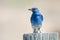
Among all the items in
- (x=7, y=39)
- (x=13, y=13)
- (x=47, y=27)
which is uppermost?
(x=13, y=13)

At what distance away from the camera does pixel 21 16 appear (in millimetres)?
1481

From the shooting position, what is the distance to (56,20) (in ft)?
5.00

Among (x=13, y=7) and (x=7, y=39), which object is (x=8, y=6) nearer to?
(x=13, y=7)

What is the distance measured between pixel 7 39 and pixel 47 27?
381 mm

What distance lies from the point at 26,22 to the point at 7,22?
18 cm

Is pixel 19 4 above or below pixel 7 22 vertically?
above

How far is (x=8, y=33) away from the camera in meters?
1.44

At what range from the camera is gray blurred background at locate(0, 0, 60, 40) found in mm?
1444

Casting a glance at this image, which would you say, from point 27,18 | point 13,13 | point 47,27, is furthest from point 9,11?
point 47,27

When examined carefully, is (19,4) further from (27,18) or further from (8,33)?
(8,33)

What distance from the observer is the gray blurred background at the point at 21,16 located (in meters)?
1.44

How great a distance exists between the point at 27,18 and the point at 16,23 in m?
0.11

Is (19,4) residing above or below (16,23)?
above

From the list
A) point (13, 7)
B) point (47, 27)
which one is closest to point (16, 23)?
point (13, 7)
